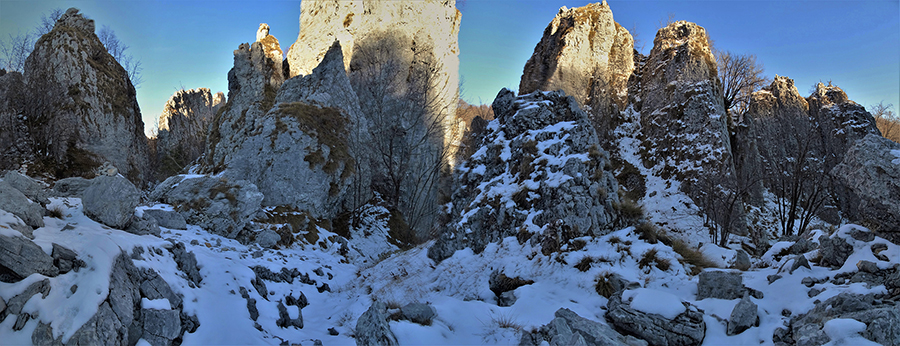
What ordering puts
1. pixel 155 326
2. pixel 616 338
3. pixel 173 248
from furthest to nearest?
pixel 173 248 < pixel 616 338 < pixel 155 326

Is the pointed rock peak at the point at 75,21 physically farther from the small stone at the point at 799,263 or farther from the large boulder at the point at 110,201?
the small stone at the point at 799,263

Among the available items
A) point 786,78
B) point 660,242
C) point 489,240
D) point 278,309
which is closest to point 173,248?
point 278,309

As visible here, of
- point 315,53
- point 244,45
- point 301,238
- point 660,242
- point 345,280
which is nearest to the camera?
point 660,242

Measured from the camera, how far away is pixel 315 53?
82.7 ft

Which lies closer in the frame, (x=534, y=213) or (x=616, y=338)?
(x=616, y=338)

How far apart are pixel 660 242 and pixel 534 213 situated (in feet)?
8.31

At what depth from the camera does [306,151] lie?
590 inches

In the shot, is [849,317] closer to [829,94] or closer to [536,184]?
[536,184]

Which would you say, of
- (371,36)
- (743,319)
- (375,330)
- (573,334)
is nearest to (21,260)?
(375,330)

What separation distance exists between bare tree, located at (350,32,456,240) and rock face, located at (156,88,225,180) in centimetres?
1426

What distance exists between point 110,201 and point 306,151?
897 centimetres

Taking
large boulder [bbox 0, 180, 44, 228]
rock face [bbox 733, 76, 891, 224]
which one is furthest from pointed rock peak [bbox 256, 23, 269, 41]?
rock face [bbox 733, 76, 891, 224]

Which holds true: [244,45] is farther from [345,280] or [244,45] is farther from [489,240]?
[489,240]

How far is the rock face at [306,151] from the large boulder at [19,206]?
29.9 ft
